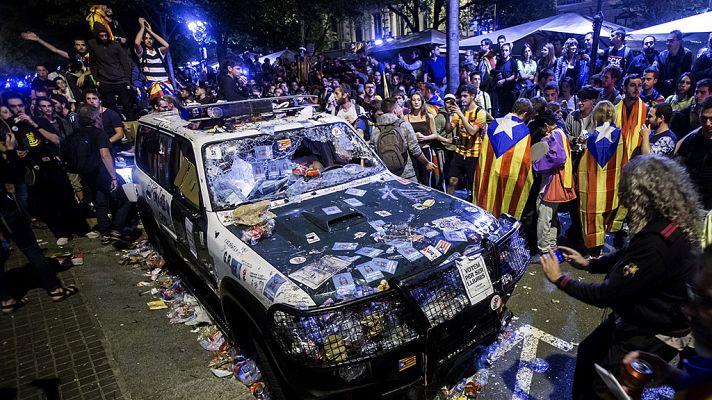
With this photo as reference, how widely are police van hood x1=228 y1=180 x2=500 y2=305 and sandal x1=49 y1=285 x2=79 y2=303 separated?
322 cm

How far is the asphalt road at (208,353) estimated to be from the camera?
325 cm

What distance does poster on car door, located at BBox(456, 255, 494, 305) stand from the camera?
110 inches

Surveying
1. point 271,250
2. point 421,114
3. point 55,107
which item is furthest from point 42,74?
point 271,250

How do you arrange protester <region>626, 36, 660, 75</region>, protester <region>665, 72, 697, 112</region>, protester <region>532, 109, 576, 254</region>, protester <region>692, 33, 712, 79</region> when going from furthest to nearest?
protester <region>626, 36, 660, 75</region> < protester <region>692, 33, 712, 79</region> < protester <region>665, 72, 697, 112</region> < protester <region>532, 109, 576, 254</region>

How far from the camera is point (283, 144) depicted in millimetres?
4039

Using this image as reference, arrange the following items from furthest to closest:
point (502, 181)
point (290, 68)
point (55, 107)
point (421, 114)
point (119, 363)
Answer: point (290, 68) → point (55, 107) → point (421, 114) → point (502, 181) → point (119, 363)

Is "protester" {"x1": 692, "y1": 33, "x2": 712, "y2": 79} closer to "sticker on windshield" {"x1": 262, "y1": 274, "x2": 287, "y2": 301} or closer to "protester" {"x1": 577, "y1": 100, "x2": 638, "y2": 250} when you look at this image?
"protester" {"x1": 577, "y1": 100, "x2": 638, "y2": 250}

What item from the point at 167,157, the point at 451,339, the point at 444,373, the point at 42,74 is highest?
the point at 42,74

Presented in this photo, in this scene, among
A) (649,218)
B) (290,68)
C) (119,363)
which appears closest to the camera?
(649,218)

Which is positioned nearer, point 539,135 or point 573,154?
point 539,135

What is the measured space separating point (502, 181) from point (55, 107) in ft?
31.3

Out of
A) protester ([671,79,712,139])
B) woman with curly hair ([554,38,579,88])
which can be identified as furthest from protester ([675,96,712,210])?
woman with curly hair ([554,38,579,88])

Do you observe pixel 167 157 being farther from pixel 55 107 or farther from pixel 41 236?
pixel 55 107

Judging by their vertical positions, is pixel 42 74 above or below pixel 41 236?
above
